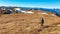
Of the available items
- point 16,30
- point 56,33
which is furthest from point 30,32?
point 56,33

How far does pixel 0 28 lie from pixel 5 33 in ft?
8.58

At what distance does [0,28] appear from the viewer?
77.0ft

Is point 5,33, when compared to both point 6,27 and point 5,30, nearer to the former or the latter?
point 5,30

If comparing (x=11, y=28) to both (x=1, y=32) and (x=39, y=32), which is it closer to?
(x=1, y=32)

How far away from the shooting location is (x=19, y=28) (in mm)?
23594

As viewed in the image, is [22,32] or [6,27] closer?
[22,32]

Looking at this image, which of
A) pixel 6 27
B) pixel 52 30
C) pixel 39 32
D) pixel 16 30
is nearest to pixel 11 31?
pixel 16 30

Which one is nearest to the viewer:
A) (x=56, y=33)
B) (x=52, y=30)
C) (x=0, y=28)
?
(x=56, y=33)

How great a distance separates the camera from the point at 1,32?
21469 millimetres

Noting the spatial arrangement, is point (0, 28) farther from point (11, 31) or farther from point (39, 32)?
point (39, 32)

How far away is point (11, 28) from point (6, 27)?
3.59 ft

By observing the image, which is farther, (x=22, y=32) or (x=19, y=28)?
(x=19, y=28)

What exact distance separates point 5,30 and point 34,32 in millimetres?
4353

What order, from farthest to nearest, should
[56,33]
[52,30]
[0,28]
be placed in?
[0,28] → [52,30] → [56,33]
